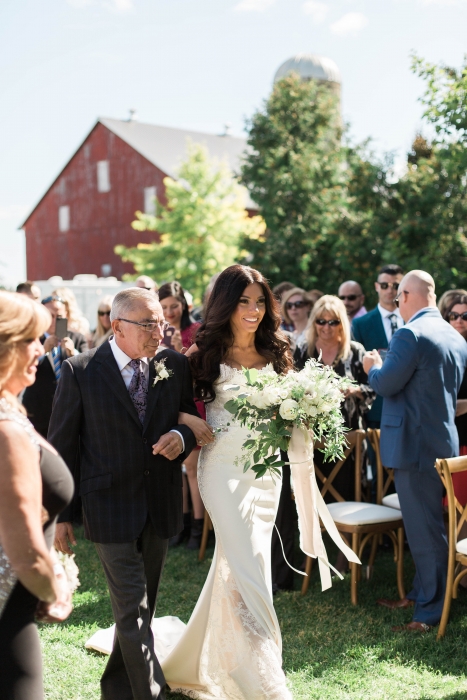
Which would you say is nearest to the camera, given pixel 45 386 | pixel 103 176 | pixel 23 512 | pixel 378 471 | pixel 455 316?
pixel 23 512

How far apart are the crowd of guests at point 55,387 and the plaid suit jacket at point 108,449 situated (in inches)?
19.2

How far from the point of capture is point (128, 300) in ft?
12.7

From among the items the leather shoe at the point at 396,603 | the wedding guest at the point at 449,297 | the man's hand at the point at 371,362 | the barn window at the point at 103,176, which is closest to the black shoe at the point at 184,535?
the leather shoe at the point at 396,603

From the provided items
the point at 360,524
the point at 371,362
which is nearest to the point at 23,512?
the point at 371,362

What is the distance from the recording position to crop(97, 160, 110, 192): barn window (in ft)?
148

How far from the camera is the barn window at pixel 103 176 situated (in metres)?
45.1

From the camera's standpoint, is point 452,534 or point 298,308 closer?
point 452,534

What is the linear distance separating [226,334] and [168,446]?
110 cm

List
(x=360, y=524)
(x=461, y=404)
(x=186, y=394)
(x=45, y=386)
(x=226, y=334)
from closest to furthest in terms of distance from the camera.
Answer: (x=186, y=394), (x=226, y=334), (x=360, y=524), (x=461, y=404), (x=45, y=386)

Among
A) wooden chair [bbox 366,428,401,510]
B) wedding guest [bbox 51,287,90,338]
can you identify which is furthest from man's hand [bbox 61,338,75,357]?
wooden chair [bbox 366,428,401,510]

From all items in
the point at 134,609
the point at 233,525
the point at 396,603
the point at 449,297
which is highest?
the point at 449,297

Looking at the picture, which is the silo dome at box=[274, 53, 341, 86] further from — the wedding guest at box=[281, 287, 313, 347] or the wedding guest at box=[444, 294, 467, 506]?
the wedding guest at box=[444, 294, 467, 506]

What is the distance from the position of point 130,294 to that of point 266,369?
102 centimetres

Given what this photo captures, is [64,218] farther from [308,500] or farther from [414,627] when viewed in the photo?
[308,500]
